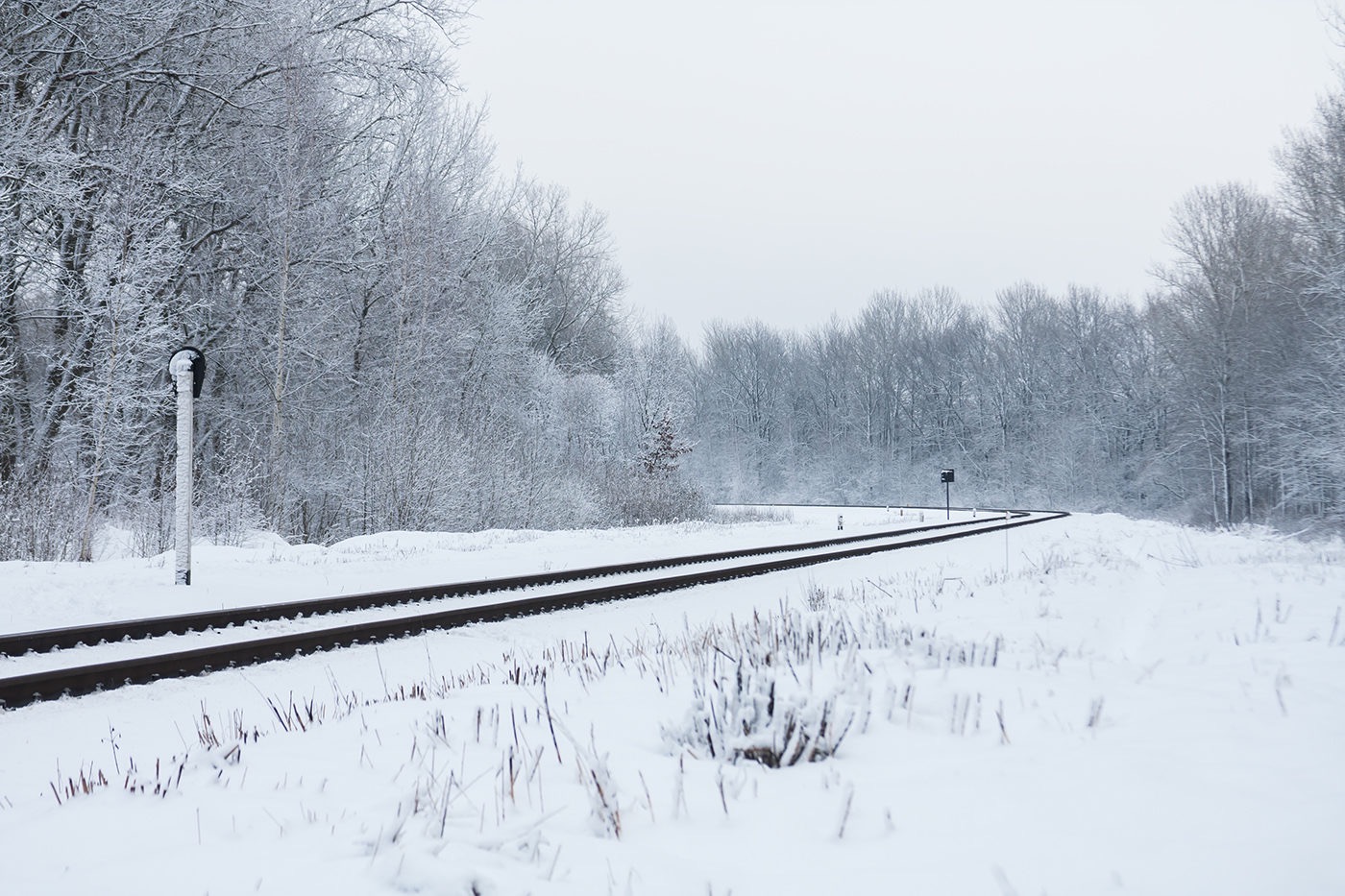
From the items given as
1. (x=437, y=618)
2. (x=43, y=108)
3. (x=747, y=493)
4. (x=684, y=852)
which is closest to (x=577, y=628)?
(x=437, y=618)

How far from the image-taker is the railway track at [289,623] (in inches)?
236

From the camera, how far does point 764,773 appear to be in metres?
3.07

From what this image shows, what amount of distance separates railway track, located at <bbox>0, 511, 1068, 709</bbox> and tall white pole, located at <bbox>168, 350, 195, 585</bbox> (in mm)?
2381

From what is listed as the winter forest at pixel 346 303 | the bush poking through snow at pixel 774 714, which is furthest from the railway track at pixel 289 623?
the winter forest at pixel 346 303

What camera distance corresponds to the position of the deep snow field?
7.31 feet

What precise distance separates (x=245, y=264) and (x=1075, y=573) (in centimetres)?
2269

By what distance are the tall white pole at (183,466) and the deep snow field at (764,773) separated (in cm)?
473

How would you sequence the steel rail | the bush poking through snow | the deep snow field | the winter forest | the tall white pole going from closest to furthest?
1. the deep snow field
2. the bush poking through snow
3. the steel rail
4. the tall white pole
5. the winter forest

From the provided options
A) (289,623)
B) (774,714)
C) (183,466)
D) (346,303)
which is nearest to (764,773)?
(774,714)

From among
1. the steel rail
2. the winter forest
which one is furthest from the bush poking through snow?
the winter forest

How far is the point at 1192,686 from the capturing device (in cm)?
392

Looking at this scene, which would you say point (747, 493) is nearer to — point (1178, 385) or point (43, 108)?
point (1178, 385)

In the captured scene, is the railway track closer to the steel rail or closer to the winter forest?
the steel rail

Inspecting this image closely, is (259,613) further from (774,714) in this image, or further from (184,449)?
(774,714)
